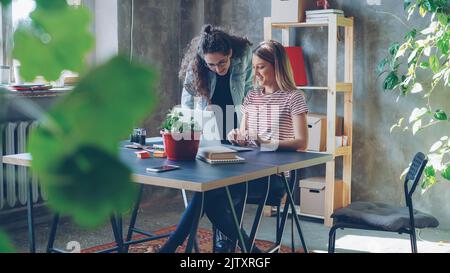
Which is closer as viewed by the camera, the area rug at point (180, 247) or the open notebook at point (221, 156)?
the open notebook at point (221, 156)

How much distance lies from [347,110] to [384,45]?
57 centimetres

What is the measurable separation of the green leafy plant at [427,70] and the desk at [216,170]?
126 cm

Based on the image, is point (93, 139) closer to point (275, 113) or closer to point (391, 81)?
point (275, 113)

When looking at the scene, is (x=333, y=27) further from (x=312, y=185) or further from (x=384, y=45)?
(x=312, y=185)

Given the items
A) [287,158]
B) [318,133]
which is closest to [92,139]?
[287,158]

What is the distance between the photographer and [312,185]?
4.93m

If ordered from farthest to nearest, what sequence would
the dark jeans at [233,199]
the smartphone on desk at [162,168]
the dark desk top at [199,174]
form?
the dark jeans at [233,199] → the smartphone on desk at [162,168] → the dark desk top at [199,174]

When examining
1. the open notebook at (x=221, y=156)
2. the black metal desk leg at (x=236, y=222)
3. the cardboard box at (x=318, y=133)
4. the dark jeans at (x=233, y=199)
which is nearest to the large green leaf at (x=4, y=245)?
the black metal desk leg at (x=236, y=222)

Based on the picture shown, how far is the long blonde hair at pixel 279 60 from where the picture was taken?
3613 millimetres

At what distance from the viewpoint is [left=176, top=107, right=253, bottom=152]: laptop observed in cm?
316

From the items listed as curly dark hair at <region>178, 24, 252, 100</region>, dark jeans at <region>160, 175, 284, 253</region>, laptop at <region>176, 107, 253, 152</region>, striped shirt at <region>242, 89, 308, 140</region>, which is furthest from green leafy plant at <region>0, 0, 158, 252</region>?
curly dark hair at <region>178, 24, 252, 100</region>

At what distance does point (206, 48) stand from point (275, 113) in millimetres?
601

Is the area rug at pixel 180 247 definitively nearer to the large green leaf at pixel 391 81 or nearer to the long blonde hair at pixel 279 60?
the long blonde hair at pixel 279 60

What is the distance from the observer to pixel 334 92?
15.5 feet
